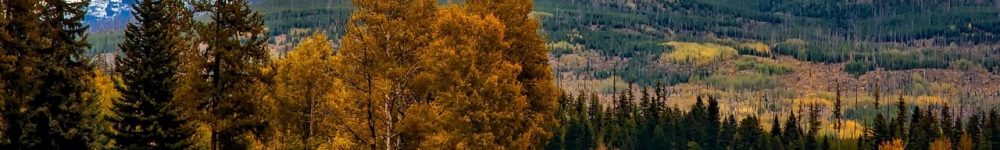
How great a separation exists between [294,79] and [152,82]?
215 inches

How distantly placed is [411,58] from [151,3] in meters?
12.2

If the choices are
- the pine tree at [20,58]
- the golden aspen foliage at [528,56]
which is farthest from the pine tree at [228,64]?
the golden aspen foliage at [528,56]

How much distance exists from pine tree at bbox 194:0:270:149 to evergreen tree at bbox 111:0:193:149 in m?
2.18

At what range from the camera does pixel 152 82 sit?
131 ft

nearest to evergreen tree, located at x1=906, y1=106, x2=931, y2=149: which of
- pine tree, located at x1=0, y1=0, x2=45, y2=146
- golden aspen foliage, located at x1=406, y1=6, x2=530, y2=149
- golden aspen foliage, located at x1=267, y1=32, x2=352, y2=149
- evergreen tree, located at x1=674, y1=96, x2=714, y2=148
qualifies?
evergreen tree, located at x1=674, y1=96, x2=714, y2=148

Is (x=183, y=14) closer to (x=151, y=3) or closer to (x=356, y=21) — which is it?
(x=151, y=3)

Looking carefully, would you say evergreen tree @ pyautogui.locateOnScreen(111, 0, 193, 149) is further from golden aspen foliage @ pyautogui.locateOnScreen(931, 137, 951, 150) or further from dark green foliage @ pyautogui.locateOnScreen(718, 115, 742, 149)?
dark green foliage @ pyautogui.locateOnScreen(718, 115, 742, 149)

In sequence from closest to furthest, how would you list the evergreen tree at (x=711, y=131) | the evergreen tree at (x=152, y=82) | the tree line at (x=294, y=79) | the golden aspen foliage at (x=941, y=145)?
the tree line at (x=294, y=79)
the evergreen tree at (x=152, y=82)
the golden aspen foliage at (x=941, y=145)
the evergreen tree at (x=711, y=131)

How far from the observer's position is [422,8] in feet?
108

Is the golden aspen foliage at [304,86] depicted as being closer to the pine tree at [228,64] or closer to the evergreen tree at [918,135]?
the pine tree at [228,64]

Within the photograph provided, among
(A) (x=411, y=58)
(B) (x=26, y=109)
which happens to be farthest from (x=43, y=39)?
(A) (x=411, y=58)

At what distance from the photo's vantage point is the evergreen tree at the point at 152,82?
129ft

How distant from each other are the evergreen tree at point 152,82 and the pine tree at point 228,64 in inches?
85.7

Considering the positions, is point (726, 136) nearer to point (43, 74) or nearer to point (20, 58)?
point (43, 74)
